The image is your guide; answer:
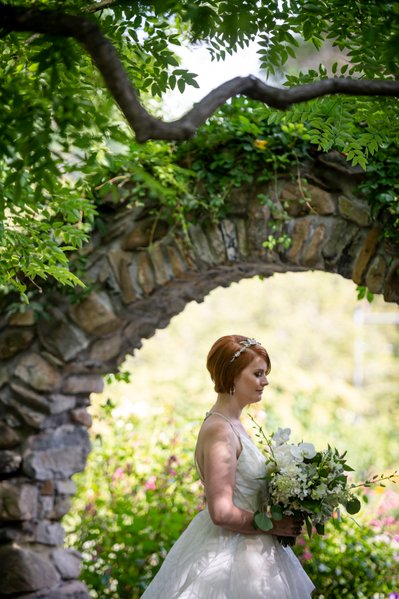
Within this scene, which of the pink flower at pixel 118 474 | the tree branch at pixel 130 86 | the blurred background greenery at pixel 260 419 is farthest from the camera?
the pink flower at pixel 118 474

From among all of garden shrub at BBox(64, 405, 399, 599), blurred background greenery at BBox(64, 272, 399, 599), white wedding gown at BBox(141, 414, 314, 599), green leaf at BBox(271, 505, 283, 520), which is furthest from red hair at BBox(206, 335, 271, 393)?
blurred background greenery at BBox(64, 272, 399, 599)

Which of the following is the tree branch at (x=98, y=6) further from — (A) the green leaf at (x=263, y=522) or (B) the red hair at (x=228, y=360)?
(A) the green leaf at (x=263, y=522)

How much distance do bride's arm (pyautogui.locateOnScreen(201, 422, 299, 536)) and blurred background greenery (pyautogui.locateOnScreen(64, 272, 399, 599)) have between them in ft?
4.42

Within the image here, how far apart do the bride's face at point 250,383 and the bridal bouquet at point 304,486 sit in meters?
0.21

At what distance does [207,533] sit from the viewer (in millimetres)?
2648

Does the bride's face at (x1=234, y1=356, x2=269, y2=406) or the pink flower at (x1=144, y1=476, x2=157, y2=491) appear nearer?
the bride's face at (x1=234, y1=356, x2=269, y2=406)

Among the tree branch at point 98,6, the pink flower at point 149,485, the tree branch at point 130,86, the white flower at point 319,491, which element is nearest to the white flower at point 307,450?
the white flower at point 319,491

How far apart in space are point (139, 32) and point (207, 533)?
169 cm

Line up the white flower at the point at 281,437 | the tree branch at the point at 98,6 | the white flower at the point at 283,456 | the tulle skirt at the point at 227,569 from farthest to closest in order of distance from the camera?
the white flower at the point at 281,437
the white flower at the point at 283,456
the tulle skirt at the point at 227,569
the tree branch at the point at 98,6

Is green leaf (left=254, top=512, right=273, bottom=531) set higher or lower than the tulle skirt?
higher

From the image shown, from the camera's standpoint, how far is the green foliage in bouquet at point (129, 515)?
4.17m

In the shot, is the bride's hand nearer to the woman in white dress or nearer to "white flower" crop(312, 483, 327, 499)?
the woman in white dress

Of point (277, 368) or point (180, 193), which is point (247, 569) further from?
point (277, 368)

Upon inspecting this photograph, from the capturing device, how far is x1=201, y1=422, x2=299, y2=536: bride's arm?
250 cm
